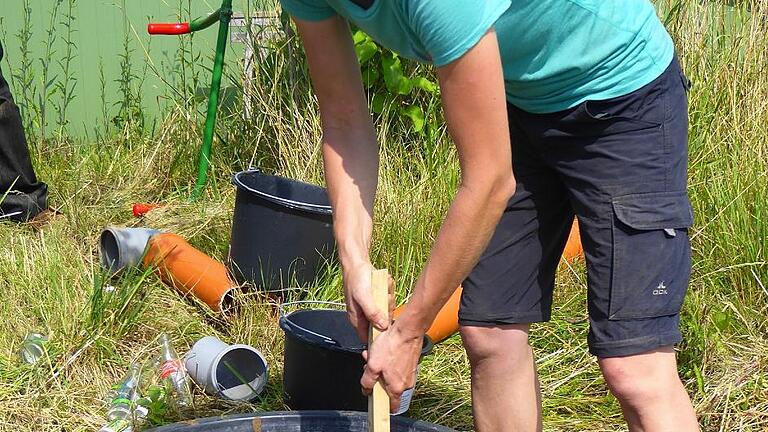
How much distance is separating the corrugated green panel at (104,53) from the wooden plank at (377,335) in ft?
12.5

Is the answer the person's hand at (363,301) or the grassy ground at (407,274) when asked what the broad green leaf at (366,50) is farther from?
the person's hand at (363,301)

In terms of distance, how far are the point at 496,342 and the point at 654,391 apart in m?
0.42

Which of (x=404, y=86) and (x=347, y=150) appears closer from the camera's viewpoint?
(x=347, y=150)

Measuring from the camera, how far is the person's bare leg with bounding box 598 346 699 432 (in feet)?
6.93

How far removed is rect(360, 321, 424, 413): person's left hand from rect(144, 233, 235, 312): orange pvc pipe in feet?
5.86

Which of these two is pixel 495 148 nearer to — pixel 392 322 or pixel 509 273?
pixel 392 322

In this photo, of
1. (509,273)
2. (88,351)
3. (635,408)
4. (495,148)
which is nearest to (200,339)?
(88,351)

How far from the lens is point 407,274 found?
3770 millimetres

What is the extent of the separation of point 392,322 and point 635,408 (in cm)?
56

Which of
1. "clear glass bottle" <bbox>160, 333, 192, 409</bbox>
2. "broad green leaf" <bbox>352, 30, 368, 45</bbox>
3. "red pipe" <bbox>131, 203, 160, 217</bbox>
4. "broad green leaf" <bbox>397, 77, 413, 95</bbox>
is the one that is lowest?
"clear glass bottle" <bbox>160, 333, 192, 409</bbox>

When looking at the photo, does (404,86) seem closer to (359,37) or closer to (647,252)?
(359,37)

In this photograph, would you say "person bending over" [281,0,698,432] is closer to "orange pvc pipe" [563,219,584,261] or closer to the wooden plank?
the wooden plank

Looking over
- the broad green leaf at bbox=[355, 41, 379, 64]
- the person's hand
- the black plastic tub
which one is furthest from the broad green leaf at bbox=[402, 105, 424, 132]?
the person's hand

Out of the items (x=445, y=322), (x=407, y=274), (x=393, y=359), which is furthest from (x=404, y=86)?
(x=393, y=359)
